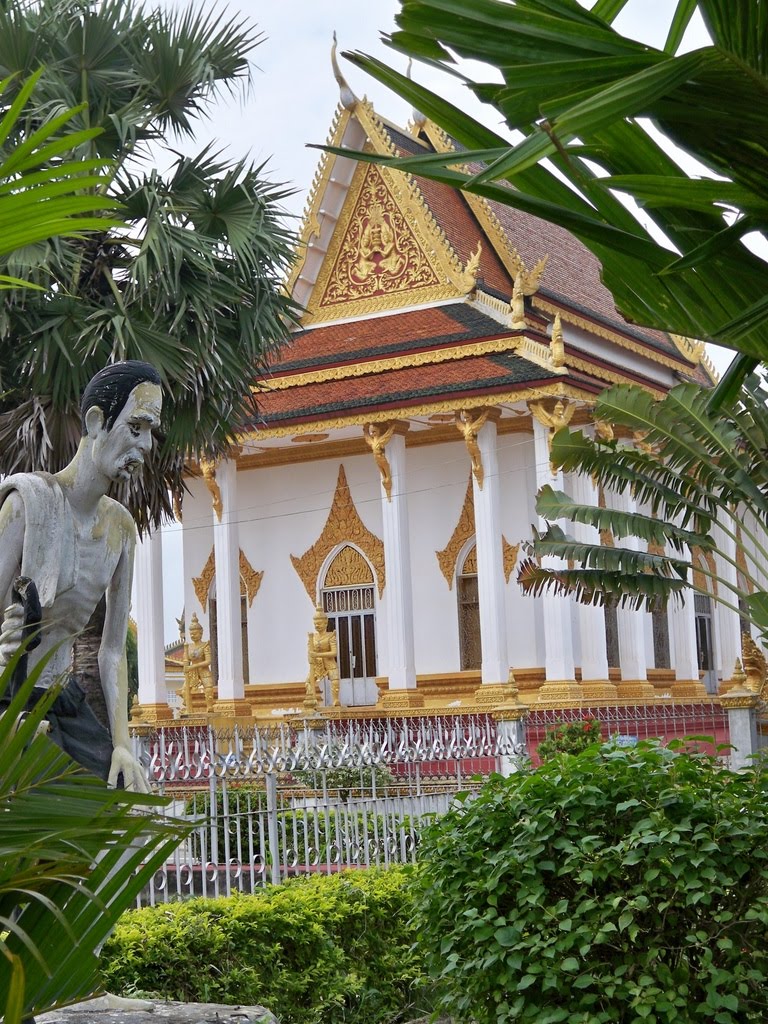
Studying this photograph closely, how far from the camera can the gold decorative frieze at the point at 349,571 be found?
64.9 ft

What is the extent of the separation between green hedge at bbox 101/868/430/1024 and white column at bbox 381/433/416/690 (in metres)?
10.6

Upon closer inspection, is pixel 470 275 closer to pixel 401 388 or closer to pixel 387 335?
pixel 387 335

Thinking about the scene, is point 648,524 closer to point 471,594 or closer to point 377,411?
point 377,411

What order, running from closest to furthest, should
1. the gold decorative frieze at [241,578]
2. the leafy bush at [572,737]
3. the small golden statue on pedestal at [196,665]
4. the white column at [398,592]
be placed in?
the leafy bush at [572,737] < the white column at [398,592] < the small golden statue on pedestal at [196,665] < the gold decorative frieze at [241,578]

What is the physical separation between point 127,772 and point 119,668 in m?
0.40

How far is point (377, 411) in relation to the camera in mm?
17391

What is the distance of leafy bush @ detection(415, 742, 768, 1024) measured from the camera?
402 centimetres

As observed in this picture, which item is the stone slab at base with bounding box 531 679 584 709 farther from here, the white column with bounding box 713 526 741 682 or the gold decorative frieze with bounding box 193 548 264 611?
the white column with bounding box 713 526 741 682

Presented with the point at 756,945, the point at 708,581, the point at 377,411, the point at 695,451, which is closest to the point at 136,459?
the point at 756,945

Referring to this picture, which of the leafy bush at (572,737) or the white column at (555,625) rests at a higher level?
the white column at (555,625)

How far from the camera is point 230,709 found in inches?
721

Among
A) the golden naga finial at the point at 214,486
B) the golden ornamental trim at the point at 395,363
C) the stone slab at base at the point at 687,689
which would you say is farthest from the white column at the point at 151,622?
the stone slab at base at the point at 687,689

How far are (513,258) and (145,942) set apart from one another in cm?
1487

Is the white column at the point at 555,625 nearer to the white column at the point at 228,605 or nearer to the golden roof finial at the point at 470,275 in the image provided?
the golden roof finial at the point at 470,275
